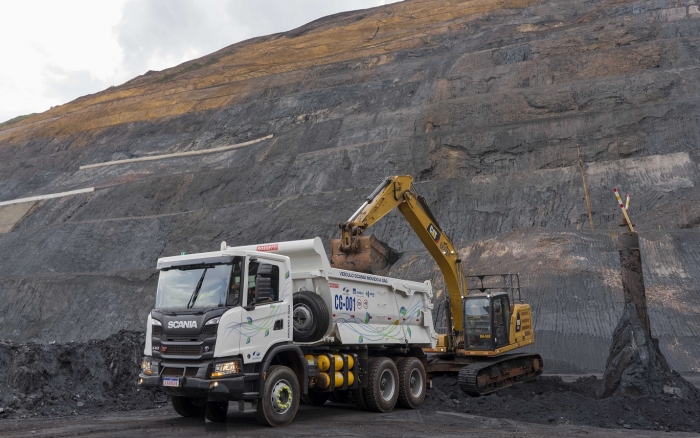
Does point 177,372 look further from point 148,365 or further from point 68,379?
point 68,379

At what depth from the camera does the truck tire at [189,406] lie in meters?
9.68

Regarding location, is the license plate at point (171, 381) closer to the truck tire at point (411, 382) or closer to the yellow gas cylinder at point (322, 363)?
the yellow gas cylinder at point (322, 363)

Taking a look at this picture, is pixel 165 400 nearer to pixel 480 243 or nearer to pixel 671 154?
pixel 480 243

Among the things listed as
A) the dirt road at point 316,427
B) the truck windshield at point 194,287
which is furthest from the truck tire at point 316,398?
the truck windshield at point 194,287

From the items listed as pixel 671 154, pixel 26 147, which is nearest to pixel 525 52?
pixel 671 154

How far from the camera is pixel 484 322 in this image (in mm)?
13477

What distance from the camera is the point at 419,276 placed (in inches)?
884

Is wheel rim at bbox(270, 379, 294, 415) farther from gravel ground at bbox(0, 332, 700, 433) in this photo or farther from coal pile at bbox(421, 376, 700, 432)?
coal pile at bbox(421, 376, 700, 432)

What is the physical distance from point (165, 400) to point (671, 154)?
24.4 metres

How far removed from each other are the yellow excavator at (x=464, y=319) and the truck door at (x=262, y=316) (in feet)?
10.0

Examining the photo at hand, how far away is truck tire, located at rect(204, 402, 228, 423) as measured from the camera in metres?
9.16

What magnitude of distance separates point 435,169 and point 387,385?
22.2 m

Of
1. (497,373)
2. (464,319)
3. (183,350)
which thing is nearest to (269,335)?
(183,350)

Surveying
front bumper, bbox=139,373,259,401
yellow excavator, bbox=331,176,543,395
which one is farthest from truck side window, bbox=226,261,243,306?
yellow excavator, bbox=331,176,543,395
